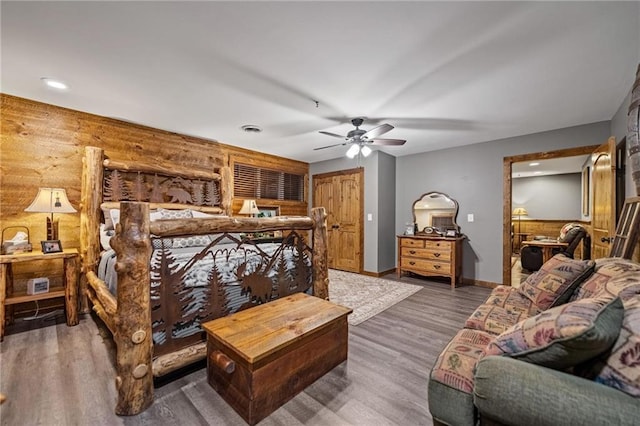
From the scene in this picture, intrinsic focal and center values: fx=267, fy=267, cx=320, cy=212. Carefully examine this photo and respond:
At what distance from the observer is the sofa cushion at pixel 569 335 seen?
Result: 0.90 metres

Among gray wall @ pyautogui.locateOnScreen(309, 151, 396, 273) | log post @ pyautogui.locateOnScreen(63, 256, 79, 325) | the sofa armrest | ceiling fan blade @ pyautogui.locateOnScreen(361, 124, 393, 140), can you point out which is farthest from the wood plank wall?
the sofa armrest

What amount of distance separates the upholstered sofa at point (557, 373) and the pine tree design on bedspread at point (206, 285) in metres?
1.52

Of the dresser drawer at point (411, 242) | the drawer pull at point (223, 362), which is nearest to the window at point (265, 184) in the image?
the dresser drawer at point (411, 242)

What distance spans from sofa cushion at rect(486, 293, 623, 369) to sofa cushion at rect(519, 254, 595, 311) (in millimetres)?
964

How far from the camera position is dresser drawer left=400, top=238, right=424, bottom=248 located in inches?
188

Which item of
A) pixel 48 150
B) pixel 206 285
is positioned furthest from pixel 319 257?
pixel 48 150

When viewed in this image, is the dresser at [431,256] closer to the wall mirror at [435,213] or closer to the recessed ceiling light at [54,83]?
the wall mirror at [435,213]

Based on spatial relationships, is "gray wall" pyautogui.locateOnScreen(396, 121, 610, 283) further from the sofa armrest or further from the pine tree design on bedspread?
the sofa armrest

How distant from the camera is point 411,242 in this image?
4898 mm

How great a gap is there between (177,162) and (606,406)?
476 centimetres

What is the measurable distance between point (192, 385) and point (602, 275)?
2794 millimetres

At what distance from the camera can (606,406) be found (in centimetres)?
84

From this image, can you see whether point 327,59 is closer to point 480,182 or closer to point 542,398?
point 542,398

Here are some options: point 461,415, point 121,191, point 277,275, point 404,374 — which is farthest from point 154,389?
point 121,191
